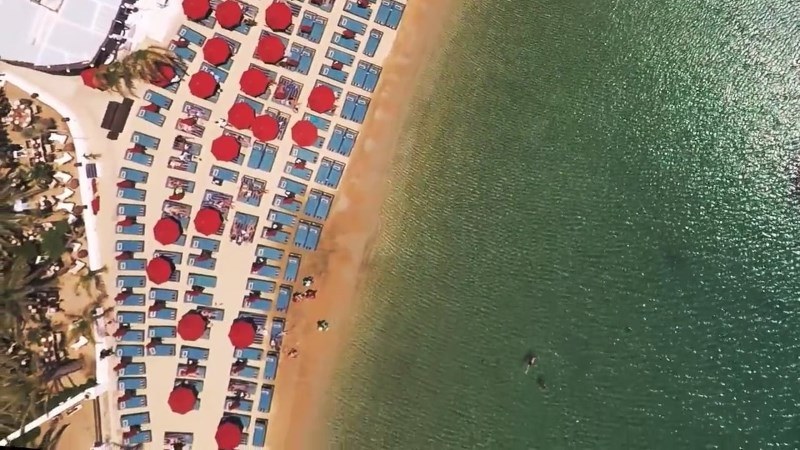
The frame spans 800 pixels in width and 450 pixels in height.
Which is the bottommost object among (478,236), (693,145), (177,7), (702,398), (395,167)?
(702,398)

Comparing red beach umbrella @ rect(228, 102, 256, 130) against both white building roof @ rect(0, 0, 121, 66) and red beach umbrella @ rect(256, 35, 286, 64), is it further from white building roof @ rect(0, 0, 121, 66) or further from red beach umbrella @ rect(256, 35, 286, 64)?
white building roof @ rect(0, 0, 121, 66)

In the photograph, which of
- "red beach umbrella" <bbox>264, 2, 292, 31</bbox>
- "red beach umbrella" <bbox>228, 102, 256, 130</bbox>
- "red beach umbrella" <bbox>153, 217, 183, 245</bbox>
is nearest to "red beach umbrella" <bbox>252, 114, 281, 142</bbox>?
"red beach umbrella" <bbox>228, 102, 256, 130</bbox>

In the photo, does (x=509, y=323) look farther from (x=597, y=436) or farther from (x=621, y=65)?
(x=621, y=65)

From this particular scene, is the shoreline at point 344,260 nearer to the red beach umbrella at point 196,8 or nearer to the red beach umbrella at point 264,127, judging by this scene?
the red beach umbrella at point 264,127

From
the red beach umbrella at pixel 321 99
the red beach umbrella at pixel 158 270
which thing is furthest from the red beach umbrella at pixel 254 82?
the red beach umbrella at pixel 158 270

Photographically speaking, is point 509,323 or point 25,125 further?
point 509,323

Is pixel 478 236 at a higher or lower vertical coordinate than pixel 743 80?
lower

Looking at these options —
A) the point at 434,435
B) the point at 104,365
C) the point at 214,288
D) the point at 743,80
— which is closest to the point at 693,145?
the point at 743,80
